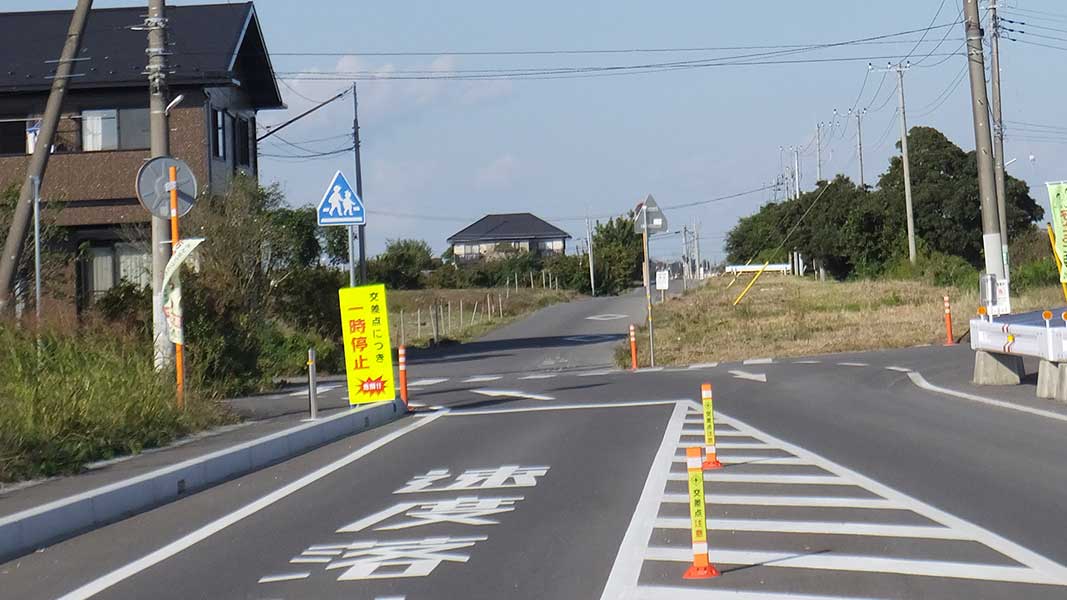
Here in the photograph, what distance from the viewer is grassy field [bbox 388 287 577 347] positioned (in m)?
49.9

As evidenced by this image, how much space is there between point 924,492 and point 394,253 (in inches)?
3705

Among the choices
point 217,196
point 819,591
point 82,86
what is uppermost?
point 82,86

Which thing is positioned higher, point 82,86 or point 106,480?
point 82,86

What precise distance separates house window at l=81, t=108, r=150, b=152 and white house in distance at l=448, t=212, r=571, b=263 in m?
103

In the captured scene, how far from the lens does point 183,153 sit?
110ft

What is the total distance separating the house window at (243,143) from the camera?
126 feet

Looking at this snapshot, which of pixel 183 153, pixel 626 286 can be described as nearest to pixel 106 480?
pixel 183 153

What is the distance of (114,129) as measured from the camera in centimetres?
3400

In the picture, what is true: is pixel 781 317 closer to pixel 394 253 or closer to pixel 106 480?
pixel 106 480

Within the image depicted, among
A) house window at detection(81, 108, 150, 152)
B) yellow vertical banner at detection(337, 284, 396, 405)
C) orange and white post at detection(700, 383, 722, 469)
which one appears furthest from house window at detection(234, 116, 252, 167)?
orange and white post at detection(700, 383, 722, 469)

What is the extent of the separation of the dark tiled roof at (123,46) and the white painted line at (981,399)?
821 inches

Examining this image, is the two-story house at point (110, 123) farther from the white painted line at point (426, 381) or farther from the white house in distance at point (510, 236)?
the white house in distance at point (510, 236)

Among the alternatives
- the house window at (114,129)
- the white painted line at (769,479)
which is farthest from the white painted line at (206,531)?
the house window at (114,129)

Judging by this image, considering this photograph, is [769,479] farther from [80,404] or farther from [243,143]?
[243,143]
